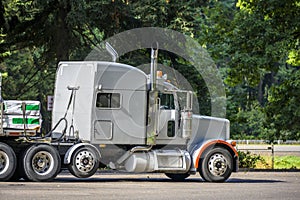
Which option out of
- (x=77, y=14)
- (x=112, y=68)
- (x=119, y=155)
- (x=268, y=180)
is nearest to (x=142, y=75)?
(x=112, y=68)

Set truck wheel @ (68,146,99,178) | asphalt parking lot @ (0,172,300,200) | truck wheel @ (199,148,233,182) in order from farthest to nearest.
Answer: truck wheel @ (199,148,233,182), truck wheel @ (68,146,99,178), asphalt parking lot @ (0,172,300,200)

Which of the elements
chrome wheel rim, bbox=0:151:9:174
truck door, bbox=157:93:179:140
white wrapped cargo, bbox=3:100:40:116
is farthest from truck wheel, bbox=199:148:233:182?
chrome wheel rim, bbox=0:151:9:174

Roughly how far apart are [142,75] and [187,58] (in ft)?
43.1

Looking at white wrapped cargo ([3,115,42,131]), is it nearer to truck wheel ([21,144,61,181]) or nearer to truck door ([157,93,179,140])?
truck wheel ([21,144,61,181])

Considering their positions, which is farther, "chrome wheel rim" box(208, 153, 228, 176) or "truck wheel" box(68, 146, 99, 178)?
"chrome wheel rim" box(208, 153, 228, 176)

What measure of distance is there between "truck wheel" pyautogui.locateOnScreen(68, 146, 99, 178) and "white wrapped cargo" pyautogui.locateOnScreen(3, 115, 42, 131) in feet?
4.20

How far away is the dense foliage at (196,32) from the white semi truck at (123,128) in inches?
344

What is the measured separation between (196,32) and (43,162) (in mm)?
15519

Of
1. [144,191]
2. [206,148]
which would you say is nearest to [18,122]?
[144,191]

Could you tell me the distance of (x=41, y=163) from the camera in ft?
68.3

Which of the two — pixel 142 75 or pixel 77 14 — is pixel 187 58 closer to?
pixel 77 14

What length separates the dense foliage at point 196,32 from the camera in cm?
3148

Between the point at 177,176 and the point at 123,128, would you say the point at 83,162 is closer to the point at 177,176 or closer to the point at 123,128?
the point at 123,128

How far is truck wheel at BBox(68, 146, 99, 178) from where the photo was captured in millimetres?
20953
